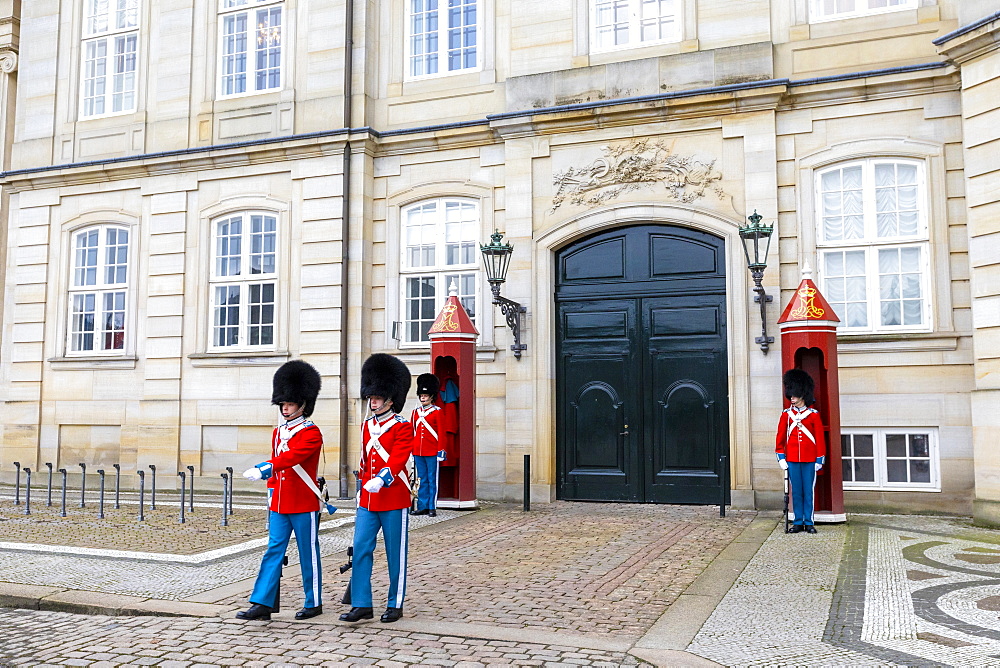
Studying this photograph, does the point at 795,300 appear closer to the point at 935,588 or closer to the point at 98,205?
the point at 935,588

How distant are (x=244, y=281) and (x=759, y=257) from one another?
7.93m

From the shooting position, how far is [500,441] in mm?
13250

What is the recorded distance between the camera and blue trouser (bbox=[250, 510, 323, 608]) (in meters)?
6.34

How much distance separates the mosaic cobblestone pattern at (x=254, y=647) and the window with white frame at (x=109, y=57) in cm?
1207

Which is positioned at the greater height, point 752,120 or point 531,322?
point 752,120

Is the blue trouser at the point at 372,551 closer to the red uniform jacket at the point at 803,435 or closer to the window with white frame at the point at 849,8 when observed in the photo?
the red uniform jacket at the point at 803,435

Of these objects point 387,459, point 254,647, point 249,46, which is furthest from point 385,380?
point 249,46

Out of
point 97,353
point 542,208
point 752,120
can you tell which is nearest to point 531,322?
point 542,208

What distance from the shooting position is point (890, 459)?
11.5m

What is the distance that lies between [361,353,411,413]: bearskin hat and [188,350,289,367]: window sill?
7947 millimetres

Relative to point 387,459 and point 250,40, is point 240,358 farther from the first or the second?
point 387,459

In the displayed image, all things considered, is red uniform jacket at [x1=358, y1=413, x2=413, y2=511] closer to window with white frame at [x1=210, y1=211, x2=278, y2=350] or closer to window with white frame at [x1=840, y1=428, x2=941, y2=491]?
window with white frame at [x1=840, y1=428, x2=941, y2=491]

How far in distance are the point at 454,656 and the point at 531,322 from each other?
7.94 metres

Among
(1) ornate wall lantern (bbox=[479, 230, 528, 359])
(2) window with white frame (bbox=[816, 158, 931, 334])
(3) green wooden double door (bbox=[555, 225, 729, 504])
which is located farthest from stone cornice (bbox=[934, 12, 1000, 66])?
(1) ornate wall lantern (bbox=[479, 230, 528, 359])
